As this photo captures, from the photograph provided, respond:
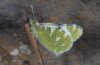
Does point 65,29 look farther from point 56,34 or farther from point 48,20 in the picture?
point 48,20

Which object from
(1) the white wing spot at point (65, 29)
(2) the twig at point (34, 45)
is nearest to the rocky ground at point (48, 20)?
(2) the twig at point (34, 45)

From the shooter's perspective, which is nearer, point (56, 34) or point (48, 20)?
point (56, 34)

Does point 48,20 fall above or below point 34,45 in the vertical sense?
above

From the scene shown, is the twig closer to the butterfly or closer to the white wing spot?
the butterfly

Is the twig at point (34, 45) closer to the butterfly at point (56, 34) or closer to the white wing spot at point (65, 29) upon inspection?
the butterfly at point (56, 34)

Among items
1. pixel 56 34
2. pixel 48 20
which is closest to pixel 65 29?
pixel 56 34
